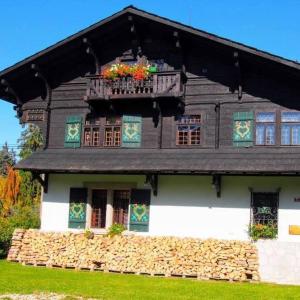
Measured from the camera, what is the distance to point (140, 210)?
19.3 m

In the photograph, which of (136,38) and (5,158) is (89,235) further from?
(5,158)

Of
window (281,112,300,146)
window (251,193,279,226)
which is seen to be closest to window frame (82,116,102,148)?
window (251,193,279,226)

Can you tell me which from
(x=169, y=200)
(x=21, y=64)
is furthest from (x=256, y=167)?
(x=21, y=64)

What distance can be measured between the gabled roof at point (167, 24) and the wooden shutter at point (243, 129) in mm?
2172

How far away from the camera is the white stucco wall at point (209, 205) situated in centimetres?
1781

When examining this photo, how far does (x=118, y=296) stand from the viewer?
1291 centimetres

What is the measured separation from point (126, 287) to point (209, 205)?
5145mm

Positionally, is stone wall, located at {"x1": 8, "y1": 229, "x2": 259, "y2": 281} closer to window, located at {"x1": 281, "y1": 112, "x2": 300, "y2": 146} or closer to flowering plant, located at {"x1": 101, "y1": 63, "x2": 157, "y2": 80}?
window, located at {"x1": 281, "y1": 112, "x2": 300, "y2": 146}

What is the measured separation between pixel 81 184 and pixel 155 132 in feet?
11.3

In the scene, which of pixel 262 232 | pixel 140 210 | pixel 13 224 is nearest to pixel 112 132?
pixel 140 210

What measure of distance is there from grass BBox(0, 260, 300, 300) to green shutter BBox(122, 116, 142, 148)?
16.3ft

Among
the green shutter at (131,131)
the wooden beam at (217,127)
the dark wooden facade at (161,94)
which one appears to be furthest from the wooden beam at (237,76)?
the green shutter at (131,131)

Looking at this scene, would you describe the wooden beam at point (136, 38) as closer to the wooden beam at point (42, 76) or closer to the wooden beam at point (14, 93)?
the wooden beam at point (42, 76)

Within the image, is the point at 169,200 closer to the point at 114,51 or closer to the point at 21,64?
the point at 114,51
